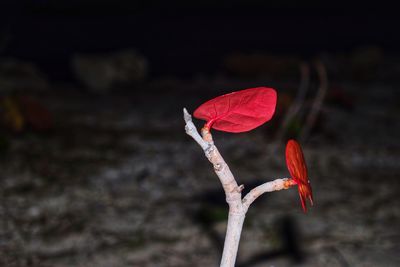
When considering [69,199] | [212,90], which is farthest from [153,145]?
[212,90]

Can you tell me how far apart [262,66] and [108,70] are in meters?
2.31

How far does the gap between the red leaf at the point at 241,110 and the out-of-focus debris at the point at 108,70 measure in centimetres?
575

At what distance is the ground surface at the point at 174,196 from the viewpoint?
2.46 meters

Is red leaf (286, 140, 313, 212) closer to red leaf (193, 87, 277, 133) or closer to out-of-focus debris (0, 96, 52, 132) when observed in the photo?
red leaf (193, 87, 277, 133)

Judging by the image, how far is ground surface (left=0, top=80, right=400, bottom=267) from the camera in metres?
2.46

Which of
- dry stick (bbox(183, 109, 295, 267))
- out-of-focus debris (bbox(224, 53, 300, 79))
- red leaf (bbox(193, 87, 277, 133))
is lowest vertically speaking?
dry stick (bbox(183, 109, 295, 267))

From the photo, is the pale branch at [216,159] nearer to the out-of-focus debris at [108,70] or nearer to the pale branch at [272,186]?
the pale branch at [272,186]

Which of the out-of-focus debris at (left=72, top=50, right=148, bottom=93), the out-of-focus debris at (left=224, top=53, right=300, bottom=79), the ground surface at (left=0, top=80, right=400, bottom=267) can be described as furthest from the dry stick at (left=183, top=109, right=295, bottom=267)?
the out-of-focus debris at (left=224, top=53, right=300, bottom=79)

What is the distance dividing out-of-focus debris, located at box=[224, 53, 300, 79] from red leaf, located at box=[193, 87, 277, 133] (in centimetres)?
644

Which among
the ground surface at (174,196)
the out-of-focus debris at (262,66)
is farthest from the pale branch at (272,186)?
the out-of-focus debris at (262,66)

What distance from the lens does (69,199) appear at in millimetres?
3201

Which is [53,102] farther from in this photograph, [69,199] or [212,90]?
[69,199]

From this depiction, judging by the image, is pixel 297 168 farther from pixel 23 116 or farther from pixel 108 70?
pixel 108 70

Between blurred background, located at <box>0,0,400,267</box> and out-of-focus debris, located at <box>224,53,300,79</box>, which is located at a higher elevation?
out-of-focus debris, located at <box>224,53,300,79</box>
